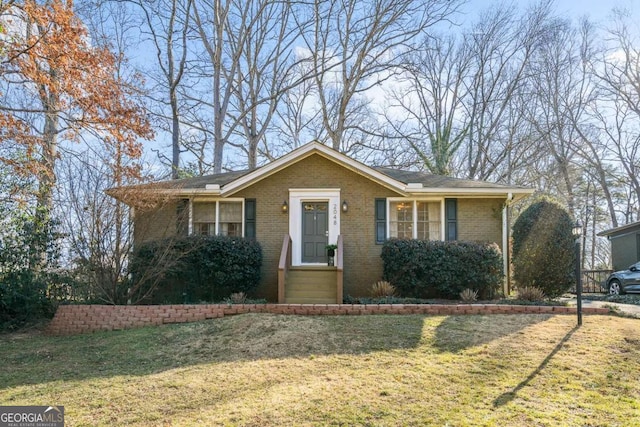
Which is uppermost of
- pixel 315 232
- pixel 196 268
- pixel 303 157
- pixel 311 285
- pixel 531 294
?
pixel 303 157

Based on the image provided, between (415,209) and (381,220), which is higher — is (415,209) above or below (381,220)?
above

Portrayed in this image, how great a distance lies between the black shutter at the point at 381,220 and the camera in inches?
488

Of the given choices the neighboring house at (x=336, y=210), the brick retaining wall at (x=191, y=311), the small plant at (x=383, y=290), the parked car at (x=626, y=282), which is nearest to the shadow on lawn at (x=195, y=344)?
the brick retaining wall at (x=191, y=311)

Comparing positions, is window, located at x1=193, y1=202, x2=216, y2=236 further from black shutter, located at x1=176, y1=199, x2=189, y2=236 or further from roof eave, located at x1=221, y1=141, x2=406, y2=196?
roof eave, located at x1=221, y1=141, x2=406, y2=196

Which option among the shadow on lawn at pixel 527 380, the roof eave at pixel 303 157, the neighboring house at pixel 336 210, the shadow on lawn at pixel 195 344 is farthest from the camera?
the neighboring house at pixel 336 210

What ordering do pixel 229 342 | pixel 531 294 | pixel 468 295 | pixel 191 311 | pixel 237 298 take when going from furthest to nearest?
pixel 468 295
pixel 531 294
pixel 237 298
pixel 191 311
pixel 229 342

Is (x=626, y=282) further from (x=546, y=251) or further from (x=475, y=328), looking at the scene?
(x=475, y=328)

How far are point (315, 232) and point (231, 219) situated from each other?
256 centimetres

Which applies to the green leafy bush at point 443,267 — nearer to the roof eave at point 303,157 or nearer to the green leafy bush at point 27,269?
the roof eave at point 303,157

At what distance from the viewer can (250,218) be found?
12.5 meters

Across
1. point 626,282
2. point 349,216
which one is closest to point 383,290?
point 349,216

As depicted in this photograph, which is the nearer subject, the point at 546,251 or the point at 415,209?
the point at 546,251

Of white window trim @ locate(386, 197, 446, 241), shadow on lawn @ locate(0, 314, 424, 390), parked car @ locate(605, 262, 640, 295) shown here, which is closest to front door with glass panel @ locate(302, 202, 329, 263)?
white window trim @ locate(386, 197, 446, 241)

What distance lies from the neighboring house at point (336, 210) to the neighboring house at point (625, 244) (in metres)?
11.8
